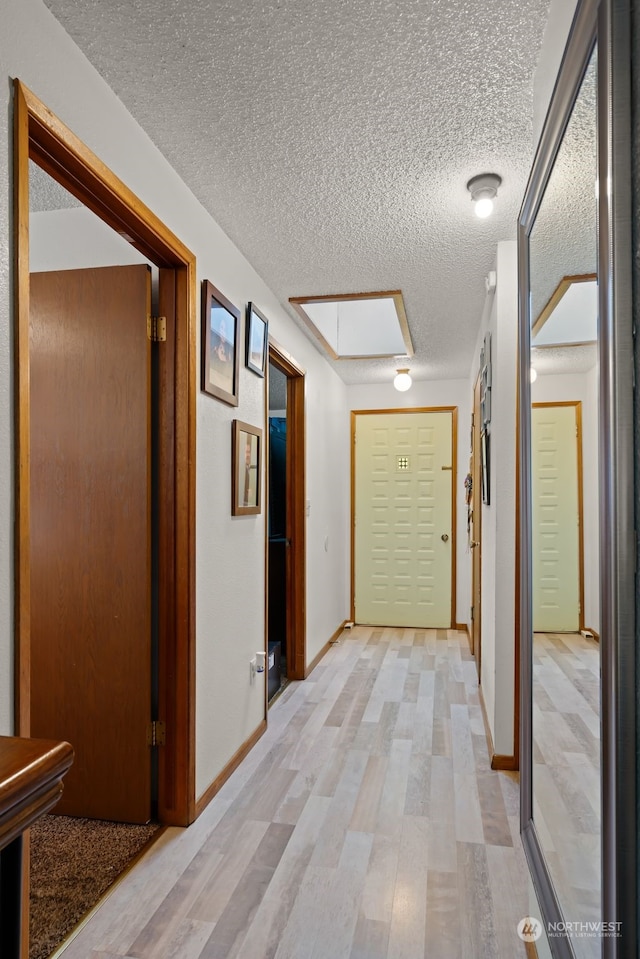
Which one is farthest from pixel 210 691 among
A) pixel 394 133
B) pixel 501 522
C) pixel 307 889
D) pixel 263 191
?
pixel 394 133

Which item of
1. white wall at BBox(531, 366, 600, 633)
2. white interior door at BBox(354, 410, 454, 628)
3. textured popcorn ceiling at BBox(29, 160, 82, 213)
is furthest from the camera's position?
white interior door at BBox(354, 410, 454, 628)

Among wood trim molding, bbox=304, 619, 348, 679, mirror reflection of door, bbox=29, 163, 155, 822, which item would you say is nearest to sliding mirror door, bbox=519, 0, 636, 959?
mirror reflection of door, bbox=29, 163, 155, 822

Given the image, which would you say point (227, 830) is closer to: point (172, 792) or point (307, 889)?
point (172, 792)

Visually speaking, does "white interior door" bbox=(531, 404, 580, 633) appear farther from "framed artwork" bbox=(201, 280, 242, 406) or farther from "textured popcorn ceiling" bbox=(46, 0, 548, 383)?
"framed artwork" bbox=(201, 280, 242, 406)

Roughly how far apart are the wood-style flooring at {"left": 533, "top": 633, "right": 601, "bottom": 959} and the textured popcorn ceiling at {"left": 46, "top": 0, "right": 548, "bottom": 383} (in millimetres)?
1529

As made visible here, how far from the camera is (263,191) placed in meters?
2.37

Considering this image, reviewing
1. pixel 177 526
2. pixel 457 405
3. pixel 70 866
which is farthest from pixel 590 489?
pixel 457 405

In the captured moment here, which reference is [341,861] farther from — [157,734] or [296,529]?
[296,529]

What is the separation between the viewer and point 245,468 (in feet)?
9.72

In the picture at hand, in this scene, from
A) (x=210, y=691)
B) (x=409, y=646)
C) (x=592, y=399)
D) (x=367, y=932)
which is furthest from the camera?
(x=409, y=646)

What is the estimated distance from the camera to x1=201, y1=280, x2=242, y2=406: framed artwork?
8.06 ft

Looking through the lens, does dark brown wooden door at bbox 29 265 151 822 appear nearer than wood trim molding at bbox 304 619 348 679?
Yes

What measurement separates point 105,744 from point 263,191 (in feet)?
7.25

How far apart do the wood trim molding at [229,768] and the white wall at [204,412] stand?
3 cm
